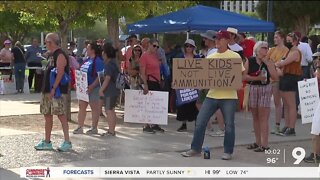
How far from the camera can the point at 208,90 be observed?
9.67 metres

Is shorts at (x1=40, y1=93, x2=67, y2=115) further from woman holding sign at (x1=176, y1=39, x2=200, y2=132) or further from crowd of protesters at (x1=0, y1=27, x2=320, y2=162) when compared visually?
woman holding sign at (x1=176, y1=39, x2=200, y2=132)

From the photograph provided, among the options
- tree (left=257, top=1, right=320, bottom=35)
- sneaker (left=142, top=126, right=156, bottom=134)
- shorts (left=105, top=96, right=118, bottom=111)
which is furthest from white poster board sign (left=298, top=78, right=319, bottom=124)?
tree (left=257, top=1, right=320, bottom=35)

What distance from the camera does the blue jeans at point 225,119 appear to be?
843 cm

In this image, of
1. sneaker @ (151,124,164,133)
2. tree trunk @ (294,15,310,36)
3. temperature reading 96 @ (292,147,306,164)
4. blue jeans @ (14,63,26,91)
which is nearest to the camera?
temperature reading 96 @ (292,147,306,164)

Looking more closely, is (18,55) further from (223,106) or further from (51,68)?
(223,106)

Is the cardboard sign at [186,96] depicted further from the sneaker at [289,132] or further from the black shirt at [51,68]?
the black shirt at [51,68]

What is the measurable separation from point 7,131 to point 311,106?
5.39m

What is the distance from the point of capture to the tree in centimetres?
4922

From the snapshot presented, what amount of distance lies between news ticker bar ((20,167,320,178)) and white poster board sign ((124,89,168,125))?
9.84ft

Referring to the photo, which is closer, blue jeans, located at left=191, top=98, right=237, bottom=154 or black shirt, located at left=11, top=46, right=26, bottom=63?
blue jeans, located at left=191, top=98, right=237, bottom=154

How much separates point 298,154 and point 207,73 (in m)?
1.79

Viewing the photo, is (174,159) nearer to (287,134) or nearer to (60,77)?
(60,77)

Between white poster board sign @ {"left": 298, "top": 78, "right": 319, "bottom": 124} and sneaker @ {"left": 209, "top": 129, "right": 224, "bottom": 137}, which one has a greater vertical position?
white poster board sign @ {"left": 298, "top": 78, "right": 319, "bottom": 124}

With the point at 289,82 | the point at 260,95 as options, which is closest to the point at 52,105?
the point at 260,95
